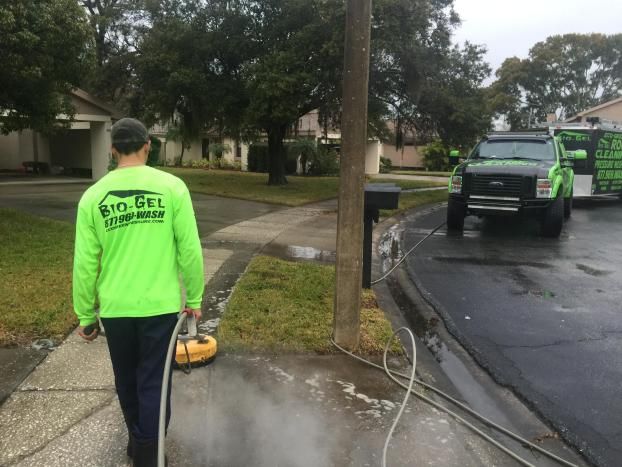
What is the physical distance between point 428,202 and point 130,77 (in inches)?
543

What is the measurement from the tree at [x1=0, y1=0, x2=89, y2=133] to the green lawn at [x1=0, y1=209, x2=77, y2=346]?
8.16ft

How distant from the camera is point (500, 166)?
37.2 feet

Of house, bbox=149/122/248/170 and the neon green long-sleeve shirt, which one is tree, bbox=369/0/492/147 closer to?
the neon green long-sleeve shirt

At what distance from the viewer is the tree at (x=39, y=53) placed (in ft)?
29.7

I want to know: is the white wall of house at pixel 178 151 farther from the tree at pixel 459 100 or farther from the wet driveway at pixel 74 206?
the tree at pixel 459 100

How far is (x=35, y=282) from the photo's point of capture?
21.1 feet

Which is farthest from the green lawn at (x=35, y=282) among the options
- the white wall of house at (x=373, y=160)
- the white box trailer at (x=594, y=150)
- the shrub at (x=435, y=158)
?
the shrub at (x=435, y=158)

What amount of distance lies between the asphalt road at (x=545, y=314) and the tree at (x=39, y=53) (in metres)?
7.22

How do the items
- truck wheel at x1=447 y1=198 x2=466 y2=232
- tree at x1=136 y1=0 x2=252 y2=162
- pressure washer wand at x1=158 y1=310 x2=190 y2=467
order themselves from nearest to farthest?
pressure washer wand at x1=158 y1=310 x2=190 y2=467 → truck wheel at x1=447 y1=198 x2=466 y2=232 → tree at x1=136 y1=0 x2=252 y2=162

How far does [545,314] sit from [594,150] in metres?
13.5

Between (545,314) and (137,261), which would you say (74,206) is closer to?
(545,314)

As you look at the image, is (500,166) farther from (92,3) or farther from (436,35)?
(92,3)

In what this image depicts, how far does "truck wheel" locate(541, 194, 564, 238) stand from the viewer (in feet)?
36.6

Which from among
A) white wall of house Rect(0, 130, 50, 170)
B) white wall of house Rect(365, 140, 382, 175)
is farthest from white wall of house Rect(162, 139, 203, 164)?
white wall of house Rect(365, 140, 382, 175)
